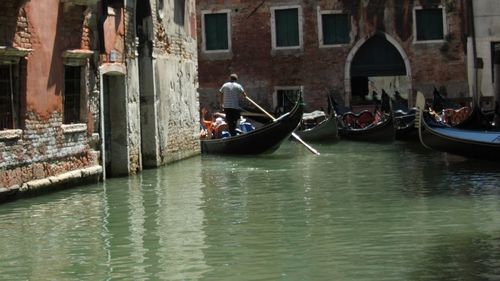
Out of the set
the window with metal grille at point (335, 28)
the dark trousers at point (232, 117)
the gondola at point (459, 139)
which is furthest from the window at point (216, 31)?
the gondola at point (459, 139)

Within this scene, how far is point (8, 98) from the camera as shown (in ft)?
25.1

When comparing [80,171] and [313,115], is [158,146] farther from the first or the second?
[313,115]

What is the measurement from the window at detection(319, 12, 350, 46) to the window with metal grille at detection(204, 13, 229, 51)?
226 centimetres

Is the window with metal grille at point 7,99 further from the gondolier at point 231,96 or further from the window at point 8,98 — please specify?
the gondolier at point 231,96

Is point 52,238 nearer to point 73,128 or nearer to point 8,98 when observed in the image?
point 8,98

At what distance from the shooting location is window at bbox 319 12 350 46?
68.8 feet

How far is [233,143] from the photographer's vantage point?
12.8 meters

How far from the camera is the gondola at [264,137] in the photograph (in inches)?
496

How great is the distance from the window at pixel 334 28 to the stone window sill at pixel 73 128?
12.7m

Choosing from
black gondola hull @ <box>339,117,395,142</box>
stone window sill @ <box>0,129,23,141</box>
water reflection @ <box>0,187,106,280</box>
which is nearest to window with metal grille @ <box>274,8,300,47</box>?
black gondola hull @ <box>339,117,395,142</box>

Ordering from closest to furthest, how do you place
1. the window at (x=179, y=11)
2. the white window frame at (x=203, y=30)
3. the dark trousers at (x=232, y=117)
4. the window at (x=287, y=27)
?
the window at (x=179, y=11)
the dark trousers at (x=232, y=117)
the window at (x=287, y=27)
the white window frame at (x=203, y=30)

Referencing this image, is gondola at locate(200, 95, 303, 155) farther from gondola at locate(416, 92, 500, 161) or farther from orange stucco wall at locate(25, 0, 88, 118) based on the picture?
orange stucco wall at locate(25, 0, 88, 118)

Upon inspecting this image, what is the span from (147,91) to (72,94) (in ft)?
6.08

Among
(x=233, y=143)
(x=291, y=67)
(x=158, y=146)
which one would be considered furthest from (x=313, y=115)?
(x=158, y=146)
